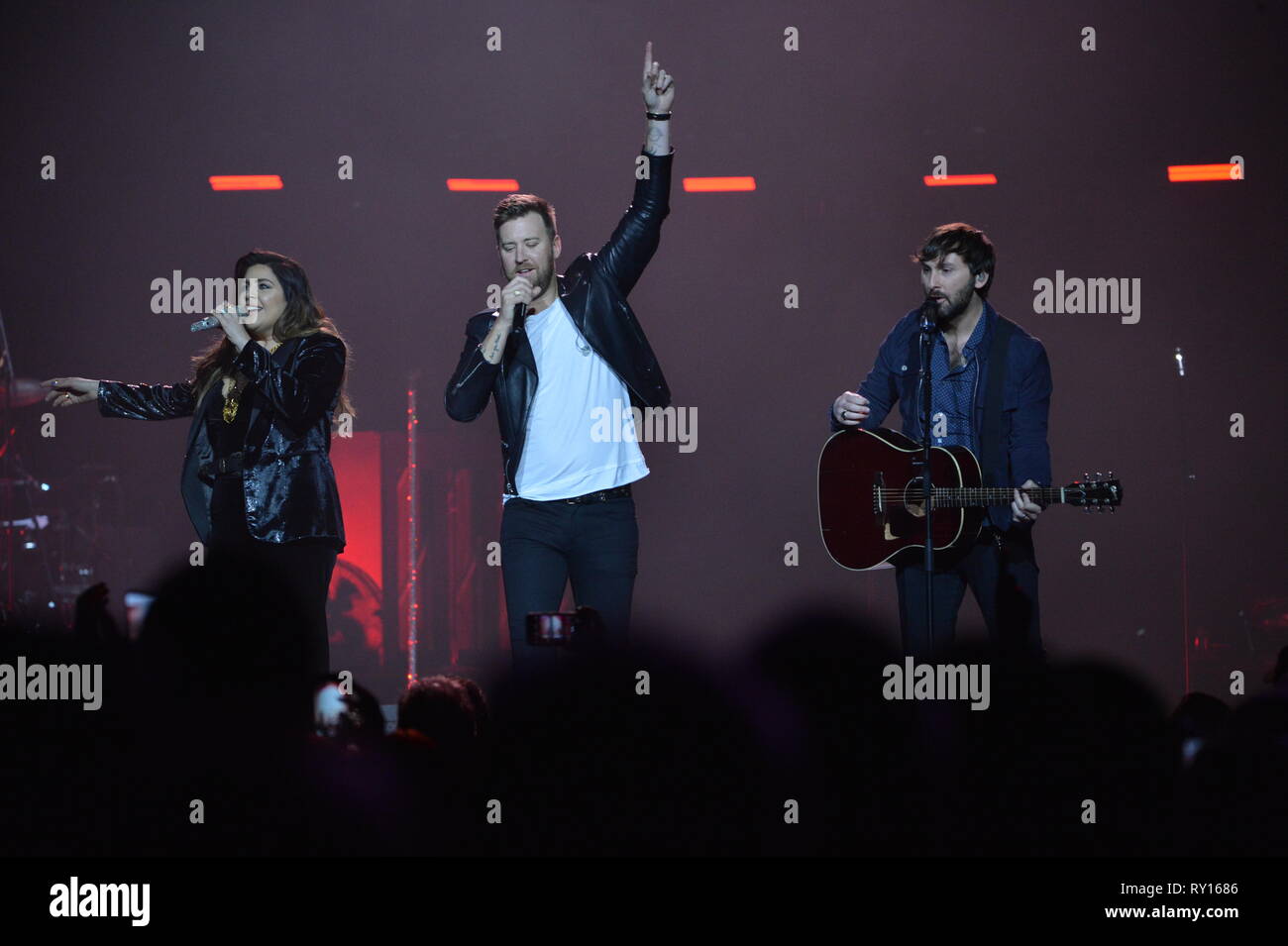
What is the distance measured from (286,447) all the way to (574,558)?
1.00 meters

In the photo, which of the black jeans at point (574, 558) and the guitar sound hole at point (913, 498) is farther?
the guitar sound hole at point (913, 498)

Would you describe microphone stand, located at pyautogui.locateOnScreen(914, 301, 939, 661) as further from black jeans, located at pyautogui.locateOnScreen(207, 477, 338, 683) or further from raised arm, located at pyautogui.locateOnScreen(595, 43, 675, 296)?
black jeans, located at pyautogui.locateOnScreen(207, 477, 338, 683)

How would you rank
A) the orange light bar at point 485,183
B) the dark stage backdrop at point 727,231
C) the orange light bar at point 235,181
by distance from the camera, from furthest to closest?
the orange light bar at point 485,183, the orange light bar at point 235,181, the dark stage backdrop at point 727,231

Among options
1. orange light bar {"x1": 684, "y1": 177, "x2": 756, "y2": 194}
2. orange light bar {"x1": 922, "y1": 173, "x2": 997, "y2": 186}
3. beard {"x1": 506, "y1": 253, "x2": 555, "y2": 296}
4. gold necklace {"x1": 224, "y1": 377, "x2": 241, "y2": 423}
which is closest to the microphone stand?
beard {"x1": 506, "y1": 253, "x2": 555, "y2": 296}

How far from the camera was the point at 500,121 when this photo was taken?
6.60 metres

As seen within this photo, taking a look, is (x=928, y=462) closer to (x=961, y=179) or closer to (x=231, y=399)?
(x=231, y=399)

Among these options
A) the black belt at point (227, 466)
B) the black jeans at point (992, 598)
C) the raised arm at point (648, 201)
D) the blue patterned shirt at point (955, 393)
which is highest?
the raised arm at point (648, 201)

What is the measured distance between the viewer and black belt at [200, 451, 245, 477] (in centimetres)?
422

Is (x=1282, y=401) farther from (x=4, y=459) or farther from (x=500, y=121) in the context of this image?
(x=4, y=459)

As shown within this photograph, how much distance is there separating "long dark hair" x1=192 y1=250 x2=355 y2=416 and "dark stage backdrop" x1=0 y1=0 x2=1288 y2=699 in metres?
2.12

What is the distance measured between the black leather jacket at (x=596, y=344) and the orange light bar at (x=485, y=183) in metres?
2.52

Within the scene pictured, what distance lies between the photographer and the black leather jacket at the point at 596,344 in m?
4.16

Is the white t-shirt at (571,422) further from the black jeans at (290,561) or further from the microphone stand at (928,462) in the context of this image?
the microphone stand at (928,462)

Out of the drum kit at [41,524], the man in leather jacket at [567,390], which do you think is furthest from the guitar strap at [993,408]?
the drum kit at [41,524]
